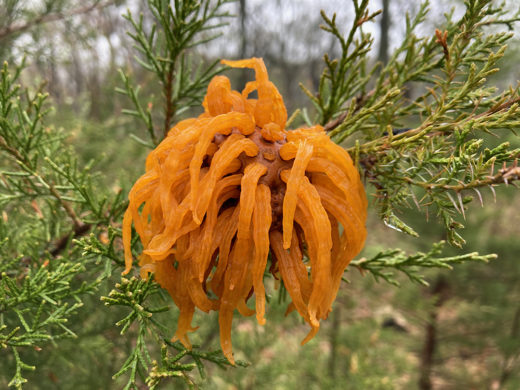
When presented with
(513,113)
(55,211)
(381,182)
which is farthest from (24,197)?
(513,113)

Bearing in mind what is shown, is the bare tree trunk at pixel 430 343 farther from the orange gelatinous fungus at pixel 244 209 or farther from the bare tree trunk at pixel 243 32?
the bare tree trunk at pixel 243 32

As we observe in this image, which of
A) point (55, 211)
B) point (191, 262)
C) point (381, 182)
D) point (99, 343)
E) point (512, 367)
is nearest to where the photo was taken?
point (191, 262)

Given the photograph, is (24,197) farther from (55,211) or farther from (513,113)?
(513,113)

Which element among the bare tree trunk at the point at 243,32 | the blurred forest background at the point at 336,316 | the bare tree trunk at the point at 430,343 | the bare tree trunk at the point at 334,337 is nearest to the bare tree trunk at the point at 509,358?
the blurred forest background at the point at 336,316

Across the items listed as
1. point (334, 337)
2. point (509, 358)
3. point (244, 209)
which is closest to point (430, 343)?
point (509, 358)

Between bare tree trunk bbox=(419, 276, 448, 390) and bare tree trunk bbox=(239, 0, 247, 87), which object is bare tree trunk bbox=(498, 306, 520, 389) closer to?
bare tree trunk bbox=(419, 276, 448, 390)

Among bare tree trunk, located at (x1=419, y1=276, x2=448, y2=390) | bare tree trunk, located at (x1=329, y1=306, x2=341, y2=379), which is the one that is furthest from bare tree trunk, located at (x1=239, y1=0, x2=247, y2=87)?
bare tree trunk, located at (x1=419, y1=276, x2=448, y2=390)
